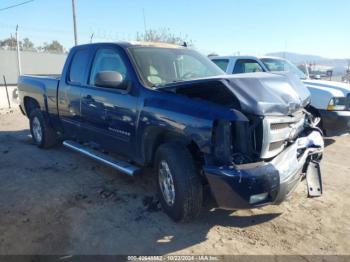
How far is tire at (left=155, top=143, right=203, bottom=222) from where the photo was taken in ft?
11.6

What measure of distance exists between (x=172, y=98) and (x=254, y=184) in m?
1.26

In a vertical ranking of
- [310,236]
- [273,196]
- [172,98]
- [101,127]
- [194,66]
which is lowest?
[310,236]

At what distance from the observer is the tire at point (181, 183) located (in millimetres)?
3523

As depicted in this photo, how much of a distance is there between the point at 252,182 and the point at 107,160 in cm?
229

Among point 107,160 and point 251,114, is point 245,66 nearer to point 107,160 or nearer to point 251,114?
point 107,160

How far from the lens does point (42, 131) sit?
21.8ft

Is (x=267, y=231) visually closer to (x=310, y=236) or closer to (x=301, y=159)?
(x=310, y=236)

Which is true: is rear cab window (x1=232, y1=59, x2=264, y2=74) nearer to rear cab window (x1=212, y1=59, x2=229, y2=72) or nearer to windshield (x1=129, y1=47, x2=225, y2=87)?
rear cab window (x1=212, y1=59, x2=229, y2=72)

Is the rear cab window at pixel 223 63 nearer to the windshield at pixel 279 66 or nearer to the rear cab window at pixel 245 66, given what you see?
the rear cab window at pixel 245 66

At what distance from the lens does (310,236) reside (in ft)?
11.6

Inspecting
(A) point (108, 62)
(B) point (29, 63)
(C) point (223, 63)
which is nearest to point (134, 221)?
(A) point (108, 62)

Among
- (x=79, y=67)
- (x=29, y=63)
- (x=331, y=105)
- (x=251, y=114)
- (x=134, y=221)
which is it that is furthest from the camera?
(x=29, y=63)

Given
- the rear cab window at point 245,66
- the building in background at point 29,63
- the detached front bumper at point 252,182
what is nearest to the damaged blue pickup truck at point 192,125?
the detached front bumper at point 252,182

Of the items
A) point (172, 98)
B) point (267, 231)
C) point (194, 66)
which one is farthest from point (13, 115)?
point (267, 231)
